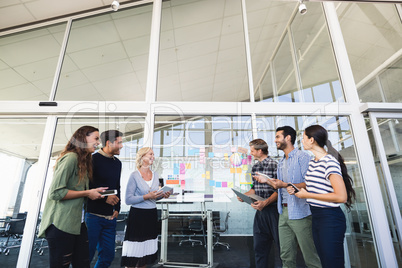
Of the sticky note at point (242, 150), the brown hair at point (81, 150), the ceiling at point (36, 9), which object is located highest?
the ceiling at point (36, 9)

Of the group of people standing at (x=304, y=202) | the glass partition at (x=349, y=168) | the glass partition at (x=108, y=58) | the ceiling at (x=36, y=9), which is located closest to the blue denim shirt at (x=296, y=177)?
the group of people standing at (x=304, y=202)

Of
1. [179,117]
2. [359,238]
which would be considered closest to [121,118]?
[179,117]

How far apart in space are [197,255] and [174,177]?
1416 millimetres

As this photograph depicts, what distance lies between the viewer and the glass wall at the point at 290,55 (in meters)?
3.59

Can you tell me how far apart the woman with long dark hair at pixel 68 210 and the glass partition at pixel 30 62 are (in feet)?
6.98

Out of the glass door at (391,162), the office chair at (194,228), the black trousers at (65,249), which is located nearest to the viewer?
the black trousers at (65,249)

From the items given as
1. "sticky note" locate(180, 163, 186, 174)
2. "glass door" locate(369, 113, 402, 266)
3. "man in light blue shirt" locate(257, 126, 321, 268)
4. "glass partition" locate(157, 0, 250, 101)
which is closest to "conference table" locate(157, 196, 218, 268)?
"sticky note" locate(180, 163, 186, 174)

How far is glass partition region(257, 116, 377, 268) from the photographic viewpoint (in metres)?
2.89

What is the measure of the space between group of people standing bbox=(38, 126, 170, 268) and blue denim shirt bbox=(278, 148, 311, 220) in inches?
49.1

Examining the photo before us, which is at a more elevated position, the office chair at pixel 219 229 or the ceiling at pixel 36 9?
the ceiling at pixel 36 9

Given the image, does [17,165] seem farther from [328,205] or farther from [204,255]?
[328,205]

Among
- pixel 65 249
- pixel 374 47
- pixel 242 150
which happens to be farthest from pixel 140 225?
pixel 374 47

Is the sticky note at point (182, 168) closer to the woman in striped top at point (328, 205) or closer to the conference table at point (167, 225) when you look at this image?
the conference table at point (167, 225)

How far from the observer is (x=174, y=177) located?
3.28m
